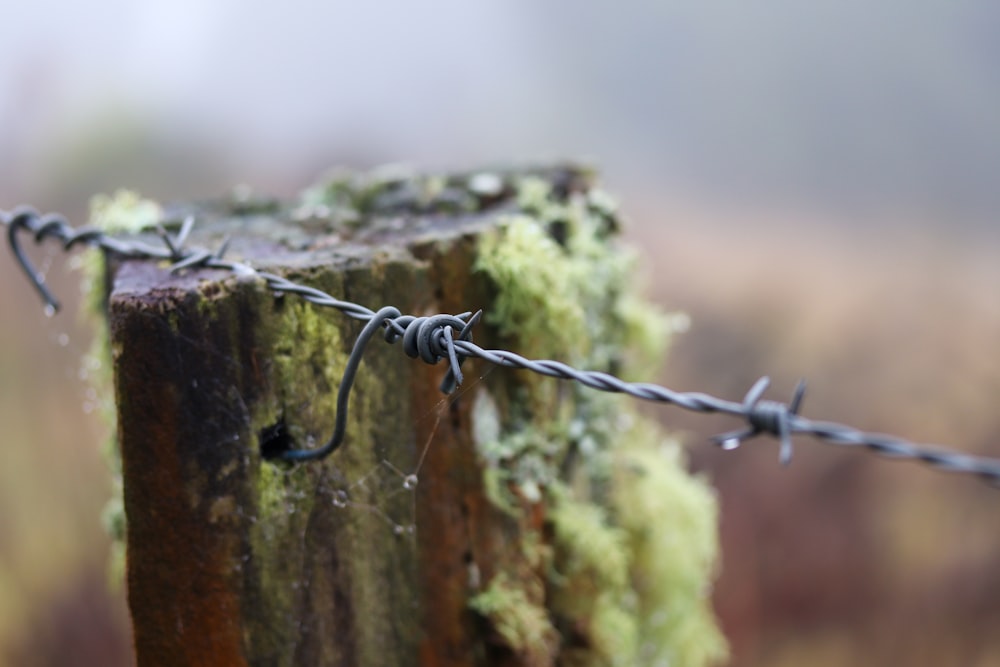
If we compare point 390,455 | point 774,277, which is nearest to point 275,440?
point 390,455

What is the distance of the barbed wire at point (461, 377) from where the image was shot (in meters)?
0.49

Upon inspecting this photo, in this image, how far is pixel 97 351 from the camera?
1266mm

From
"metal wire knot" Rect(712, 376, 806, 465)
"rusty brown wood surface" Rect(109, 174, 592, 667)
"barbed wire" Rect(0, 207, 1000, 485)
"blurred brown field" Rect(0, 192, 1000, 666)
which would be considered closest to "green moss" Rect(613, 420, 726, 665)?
"rusty brown wood surface" Rect(109, 174, 592, 667)

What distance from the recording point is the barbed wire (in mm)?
486

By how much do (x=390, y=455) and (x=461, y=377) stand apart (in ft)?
1.02

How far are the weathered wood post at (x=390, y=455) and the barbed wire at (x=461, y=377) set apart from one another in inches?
1.3

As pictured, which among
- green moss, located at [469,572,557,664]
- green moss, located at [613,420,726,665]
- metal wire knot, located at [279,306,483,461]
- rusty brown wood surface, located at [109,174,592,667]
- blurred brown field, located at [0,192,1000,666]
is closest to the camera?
metal wire knot, located at [279,306,483,461]

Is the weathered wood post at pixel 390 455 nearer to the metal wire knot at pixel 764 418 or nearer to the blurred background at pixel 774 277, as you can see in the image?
the metal wire knot at pixel 764 418

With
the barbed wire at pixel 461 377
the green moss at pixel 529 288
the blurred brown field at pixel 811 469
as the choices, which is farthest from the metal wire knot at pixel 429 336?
the blurred brown field at pixel 811 469

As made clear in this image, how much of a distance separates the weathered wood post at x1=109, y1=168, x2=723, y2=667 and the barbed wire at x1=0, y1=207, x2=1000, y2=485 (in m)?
0.03

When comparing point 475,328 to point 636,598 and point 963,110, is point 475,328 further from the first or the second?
point 963,110

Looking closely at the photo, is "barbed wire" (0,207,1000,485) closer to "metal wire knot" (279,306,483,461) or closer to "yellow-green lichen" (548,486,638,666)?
"metal wire knot" (279,306,483,461)

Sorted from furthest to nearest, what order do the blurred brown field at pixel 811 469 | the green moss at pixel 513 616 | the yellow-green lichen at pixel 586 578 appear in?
the blurred brown field at pixel 811 469, the yellow-green lichen at pixel 586 578, the green moss at pixel 513 616

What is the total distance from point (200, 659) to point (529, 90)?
2875 millimetres
